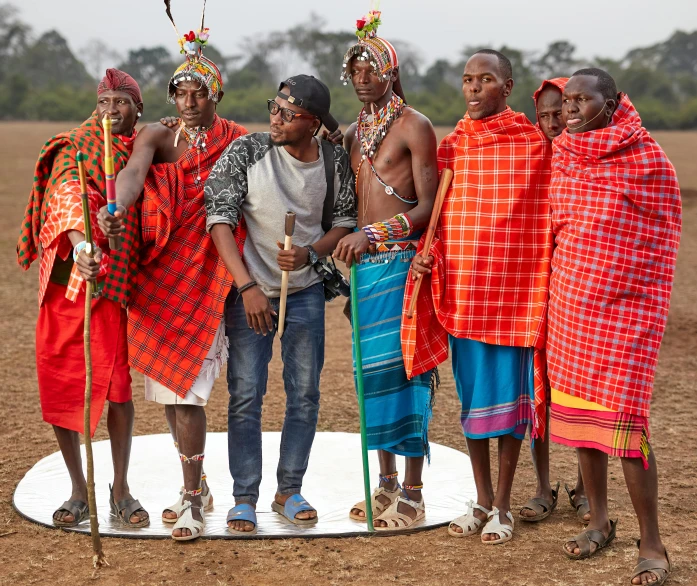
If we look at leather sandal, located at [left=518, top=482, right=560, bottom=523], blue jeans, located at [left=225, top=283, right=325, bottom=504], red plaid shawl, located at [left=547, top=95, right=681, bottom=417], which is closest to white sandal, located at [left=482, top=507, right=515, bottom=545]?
leather sandal, located at [left=518, top=482, right=560, bottom=523]

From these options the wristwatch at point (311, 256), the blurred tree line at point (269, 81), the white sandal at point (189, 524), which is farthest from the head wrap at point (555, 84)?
the blurred tree line at point (269, 81)

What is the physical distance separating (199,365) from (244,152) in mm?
853

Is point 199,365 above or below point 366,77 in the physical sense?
below

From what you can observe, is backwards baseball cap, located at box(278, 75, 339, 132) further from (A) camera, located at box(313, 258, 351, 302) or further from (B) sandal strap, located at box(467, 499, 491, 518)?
(B) sandal strap, located at box(467, 499, 491, 518)

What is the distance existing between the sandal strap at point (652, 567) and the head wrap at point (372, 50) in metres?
2.06

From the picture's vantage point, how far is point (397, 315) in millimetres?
3896

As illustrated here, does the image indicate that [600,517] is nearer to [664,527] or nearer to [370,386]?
[664,527]

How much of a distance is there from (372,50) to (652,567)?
2.18 m

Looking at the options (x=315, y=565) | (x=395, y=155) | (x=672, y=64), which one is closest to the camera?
(x=315, y=565)

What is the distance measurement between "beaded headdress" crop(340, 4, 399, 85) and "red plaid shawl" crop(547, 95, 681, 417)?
0.80m

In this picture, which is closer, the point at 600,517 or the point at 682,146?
the point at 600,517

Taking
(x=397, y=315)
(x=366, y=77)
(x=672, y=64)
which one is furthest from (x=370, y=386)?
(x=672, y=64)

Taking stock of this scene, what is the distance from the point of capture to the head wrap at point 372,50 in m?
3.74

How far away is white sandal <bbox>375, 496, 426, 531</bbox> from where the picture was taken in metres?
3.95
